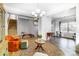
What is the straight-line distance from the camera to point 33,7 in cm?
220

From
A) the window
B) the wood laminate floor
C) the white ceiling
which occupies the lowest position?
the wood laminate floor

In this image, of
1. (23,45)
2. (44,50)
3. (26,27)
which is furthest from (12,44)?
(44,50)

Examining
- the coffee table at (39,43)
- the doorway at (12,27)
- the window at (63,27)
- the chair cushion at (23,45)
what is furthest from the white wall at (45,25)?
the doorway at (12,27)

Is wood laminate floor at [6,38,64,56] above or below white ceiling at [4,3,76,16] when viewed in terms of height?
below

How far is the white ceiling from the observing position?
2.19 meters

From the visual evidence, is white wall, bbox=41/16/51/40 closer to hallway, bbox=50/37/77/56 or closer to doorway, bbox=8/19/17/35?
hallway, bbox=50/37/77/56

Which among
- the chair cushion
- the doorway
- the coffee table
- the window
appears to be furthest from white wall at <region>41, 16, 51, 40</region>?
the doorway

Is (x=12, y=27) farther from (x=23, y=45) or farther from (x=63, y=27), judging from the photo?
(x=63, y=27)

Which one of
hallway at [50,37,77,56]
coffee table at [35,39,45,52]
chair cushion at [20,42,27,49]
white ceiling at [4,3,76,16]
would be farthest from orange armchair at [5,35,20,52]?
hallway at [50,37,77,56]

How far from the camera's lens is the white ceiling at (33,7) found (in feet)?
7.18

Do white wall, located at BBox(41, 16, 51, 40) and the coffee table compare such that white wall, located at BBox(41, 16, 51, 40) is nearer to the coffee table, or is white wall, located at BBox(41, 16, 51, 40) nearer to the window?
the coffee table

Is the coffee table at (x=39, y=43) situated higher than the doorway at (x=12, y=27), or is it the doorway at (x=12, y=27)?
the doorway at (x=12, y=27)

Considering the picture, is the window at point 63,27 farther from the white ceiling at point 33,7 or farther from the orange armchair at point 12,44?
the orange armchair at point 12,44

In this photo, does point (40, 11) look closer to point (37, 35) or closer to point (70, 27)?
point (37, 35)
